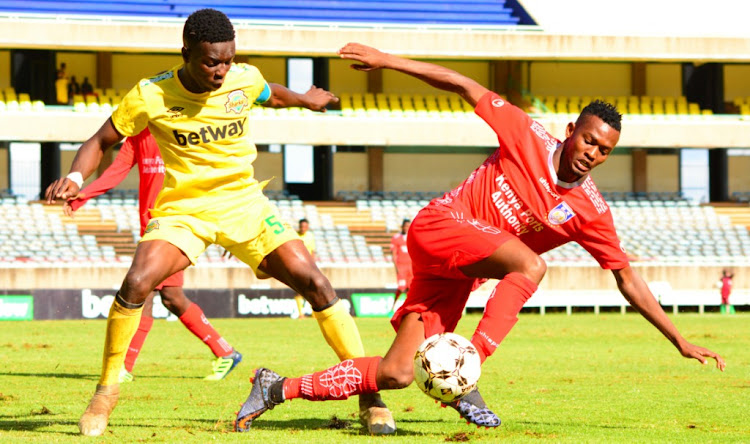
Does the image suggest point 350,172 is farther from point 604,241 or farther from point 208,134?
point 604,241

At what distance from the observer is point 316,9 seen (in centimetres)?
3866

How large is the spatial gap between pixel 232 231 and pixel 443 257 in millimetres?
1382

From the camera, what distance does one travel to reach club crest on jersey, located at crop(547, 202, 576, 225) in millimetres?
6410

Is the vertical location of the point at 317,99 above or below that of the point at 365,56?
below

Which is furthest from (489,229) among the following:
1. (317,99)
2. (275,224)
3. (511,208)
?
(317,99)

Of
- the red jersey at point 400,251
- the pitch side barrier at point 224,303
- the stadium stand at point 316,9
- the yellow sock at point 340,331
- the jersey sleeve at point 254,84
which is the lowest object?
the pitch side barrier at point 224,303

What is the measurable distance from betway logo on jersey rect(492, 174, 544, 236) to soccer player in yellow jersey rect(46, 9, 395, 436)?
1.27 meters

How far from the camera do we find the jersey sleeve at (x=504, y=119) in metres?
6.59

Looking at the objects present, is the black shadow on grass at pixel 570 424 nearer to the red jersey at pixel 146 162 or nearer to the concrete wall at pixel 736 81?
the red jersey at pixel 146 162

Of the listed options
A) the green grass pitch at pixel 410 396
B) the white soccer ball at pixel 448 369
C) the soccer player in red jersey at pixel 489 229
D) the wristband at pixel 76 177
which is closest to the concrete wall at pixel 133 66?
the green grass pitch at pixel 410 396

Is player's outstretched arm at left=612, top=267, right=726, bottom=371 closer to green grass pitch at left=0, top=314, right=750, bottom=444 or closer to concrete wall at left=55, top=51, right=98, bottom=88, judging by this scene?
green grass pitch at left=0, top=314, right=750, bottom=444

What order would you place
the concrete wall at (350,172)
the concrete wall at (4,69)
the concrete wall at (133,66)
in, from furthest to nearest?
the concrete wall at (350,172) → the concrete wall at (133,66) → the concrete wall at (4,69)

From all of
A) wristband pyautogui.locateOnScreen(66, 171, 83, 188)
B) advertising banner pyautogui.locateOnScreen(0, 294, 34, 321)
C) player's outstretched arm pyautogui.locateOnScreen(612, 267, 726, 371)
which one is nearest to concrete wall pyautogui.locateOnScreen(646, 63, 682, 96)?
advertising banner pyautogui.locateOnScreen(0, 294, 34, 321)

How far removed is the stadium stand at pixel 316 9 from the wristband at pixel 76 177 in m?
31.1
